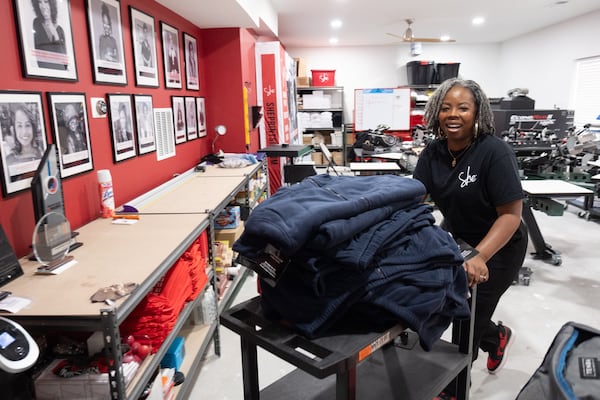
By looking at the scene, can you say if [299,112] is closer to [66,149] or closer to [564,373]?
[66,149]

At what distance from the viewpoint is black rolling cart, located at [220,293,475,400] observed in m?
0.86

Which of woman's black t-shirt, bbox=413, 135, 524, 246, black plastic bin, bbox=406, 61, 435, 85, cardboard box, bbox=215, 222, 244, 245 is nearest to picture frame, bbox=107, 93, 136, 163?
cardboard box, bbox=215, 222, 244, 245

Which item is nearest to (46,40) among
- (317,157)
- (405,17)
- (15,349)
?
(15,349)

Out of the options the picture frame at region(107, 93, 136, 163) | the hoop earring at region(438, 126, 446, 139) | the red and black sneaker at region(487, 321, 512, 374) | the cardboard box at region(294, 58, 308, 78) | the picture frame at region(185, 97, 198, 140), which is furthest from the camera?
the cardboard box at region(294, 58, 308, 78)

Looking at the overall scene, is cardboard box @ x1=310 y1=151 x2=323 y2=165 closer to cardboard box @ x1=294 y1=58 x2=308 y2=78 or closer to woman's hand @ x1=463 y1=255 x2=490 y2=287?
cardboard box @ x1=294 y1=58 x2=308 y2=78

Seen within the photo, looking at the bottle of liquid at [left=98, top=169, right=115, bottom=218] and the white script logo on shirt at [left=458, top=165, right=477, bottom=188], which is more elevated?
the white script logo on shirt at [left=458, top=165, right=477, bottom=188]

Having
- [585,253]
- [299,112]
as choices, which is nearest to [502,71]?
[299,112]

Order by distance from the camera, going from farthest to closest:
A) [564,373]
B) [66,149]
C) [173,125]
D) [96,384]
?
[173,125]
[66,149]
[96,384]
[564,373]

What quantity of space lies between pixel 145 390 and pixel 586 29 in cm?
820

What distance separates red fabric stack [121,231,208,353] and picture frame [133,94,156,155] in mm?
1003

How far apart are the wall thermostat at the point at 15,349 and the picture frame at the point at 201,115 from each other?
3.27 m

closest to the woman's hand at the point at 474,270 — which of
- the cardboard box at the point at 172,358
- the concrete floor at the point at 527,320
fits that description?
the concrete floor at the point at 527,320

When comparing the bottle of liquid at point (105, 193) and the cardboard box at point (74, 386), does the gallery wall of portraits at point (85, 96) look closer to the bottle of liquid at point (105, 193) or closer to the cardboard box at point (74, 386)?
the bottle of liquid at point (105, 193)

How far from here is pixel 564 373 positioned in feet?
3.33
